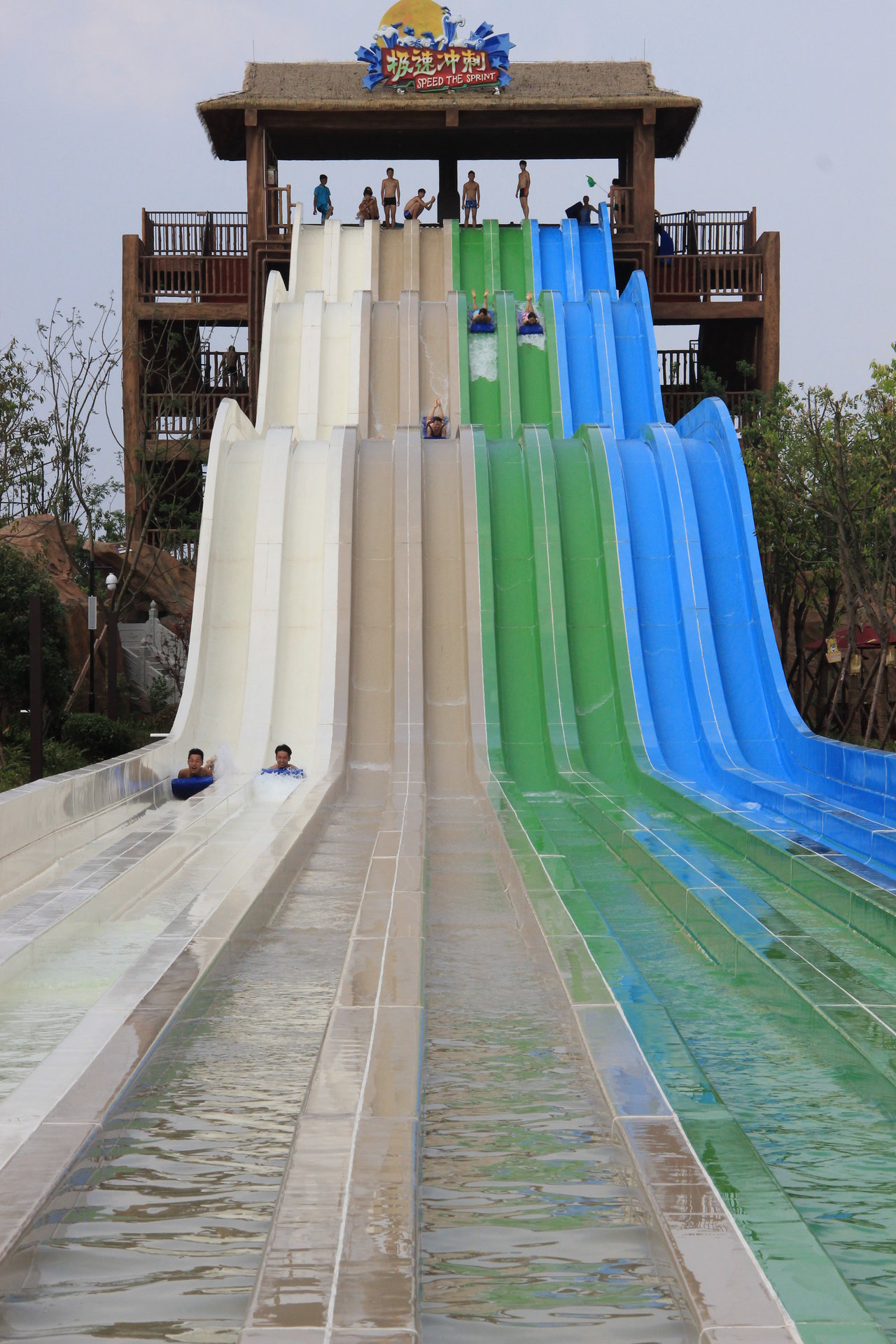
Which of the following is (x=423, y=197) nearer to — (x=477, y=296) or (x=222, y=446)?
(x=477, y=296)

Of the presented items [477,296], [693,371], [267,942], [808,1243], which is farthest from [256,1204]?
[693,371]

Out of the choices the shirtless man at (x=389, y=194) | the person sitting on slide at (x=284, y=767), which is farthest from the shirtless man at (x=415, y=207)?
the person sitting on slide at (x=284, y=767)

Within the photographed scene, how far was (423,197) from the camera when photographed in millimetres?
23094

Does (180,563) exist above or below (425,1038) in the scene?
above

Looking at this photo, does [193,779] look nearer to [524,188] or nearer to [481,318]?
[481,318]

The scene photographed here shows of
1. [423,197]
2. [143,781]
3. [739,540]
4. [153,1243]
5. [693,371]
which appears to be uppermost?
[423,197]

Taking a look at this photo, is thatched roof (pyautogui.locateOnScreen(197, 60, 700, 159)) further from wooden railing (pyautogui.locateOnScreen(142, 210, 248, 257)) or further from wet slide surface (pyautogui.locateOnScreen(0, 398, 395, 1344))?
wet slide surface (pyautogui.locateOnScreen(0, 398, 395, 1344))

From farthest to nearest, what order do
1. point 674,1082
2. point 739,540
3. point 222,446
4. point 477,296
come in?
point 477,296 < point 222,446 < point 739,540 < point 674,1082

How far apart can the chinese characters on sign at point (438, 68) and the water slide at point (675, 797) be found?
3515 millimetres

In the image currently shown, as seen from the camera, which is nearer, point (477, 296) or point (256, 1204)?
point (256, 1204)

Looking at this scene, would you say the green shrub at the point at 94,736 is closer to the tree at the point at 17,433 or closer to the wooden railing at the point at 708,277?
the tree at the point at 17,433

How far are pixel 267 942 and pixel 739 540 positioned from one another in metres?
8.75

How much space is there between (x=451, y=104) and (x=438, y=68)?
88cm

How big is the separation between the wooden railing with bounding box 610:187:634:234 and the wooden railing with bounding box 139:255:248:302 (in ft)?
19.6
